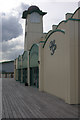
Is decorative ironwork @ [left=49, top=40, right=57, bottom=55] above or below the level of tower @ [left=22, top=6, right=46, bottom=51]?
below

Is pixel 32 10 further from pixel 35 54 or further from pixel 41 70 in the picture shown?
pixel 41 70

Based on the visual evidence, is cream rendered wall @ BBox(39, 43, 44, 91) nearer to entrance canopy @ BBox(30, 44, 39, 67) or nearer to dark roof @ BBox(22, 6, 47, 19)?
entrance canopy @ BBox(30, 44, 39, 67)

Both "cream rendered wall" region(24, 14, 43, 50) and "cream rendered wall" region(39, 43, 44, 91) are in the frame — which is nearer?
"cream rendered wall" region(39, 43, 44, 91)

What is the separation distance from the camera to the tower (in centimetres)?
2769

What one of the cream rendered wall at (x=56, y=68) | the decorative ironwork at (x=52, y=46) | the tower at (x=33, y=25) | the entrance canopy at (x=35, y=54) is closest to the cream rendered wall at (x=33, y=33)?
the tower at (x=33, y=25)

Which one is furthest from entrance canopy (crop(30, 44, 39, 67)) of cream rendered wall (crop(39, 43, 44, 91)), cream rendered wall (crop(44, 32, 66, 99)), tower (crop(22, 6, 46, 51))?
tower (crop(22, 6, 46, 51))

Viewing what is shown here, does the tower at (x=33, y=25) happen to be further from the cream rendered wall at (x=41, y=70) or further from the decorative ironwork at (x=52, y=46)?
the decorative ironwork at (x=52, y=46)

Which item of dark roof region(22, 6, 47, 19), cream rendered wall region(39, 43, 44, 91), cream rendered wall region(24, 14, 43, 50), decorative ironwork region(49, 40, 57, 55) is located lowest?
cream rendered wall region(39, 43, 44, 91)

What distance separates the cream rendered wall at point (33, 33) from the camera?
2763 centimetres

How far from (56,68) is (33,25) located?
1795 centimetres

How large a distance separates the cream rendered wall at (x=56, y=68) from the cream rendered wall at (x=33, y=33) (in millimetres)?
13454

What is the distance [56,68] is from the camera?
11.8m

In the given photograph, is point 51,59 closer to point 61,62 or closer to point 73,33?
point 61,62

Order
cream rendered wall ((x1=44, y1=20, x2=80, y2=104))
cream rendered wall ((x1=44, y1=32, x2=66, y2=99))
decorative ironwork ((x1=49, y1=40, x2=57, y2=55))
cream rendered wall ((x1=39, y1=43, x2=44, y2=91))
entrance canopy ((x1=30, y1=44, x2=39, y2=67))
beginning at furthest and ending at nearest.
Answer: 1. entrance canopy ((x1=30, y1=44, x2=39, y2=67))
2. cream rendered wall ((x1=39, y1=43, x2=44, y2=91))
3. decorative ironwork ((x1=49, y1=40, x2=57, y2=55))
4. cream rendered wall ((x1=44, y1=32, x2=66, y2=99))
5. cream rendered wall ((x1=44, y1=20, x2=80, y2=104))
